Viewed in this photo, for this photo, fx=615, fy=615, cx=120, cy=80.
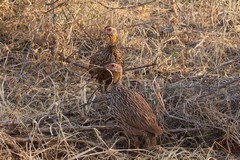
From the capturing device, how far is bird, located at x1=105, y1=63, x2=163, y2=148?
3.83 meters

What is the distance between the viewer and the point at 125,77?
5.01m

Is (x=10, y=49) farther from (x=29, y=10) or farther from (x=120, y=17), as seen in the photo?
(x=120, y=17)

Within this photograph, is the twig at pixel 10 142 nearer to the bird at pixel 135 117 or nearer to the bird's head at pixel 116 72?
the bird at pixel 135 117

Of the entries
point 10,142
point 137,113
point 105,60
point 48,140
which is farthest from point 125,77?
point 10,142

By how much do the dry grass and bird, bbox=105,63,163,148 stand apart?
0.35ft

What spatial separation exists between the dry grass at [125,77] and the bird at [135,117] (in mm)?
106

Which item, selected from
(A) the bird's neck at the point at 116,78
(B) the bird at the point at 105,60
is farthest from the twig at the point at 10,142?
(B) the bird at the point at 105,60

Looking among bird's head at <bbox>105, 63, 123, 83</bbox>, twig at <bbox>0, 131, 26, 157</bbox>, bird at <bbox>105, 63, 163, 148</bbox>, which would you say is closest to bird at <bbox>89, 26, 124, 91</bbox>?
bird's head at <bbox>105, 63, 123, 83</bbox>

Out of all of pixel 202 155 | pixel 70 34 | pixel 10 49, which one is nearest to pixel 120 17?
pixel 70 34

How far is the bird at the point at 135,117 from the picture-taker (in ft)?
12.6

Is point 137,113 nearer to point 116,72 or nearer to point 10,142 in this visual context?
point 116,72

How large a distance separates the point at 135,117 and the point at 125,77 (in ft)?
3.89

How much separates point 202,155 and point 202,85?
0.83m

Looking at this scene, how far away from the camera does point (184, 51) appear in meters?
5.60
